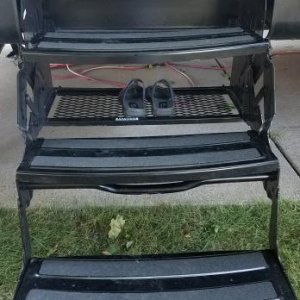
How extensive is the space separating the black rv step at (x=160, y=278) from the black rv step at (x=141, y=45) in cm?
59

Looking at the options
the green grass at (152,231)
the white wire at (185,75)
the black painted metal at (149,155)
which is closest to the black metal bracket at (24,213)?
the black painted metal at (149,155)

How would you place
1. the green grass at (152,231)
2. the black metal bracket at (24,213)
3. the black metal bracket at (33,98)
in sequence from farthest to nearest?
the green grass at (152,231), the black metal bracket at (33,98), the black metal bracket at (24,213)

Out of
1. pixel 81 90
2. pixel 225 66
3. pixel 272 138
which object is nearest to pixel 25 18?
pixel 81 90

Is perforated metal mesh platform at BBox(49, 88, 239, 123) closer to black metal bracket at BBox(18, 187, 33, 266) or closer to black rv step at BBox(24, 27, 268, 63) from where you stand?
black rv step at BBox(24, 27, 268, 63)

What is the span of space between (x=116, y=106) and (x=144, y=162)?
0.75 meters

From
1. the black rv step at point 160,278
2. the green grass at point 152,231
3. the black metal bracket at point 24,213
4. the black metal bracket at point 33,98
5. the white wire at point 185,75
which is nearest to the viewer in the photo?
the black rv step at point 160,278

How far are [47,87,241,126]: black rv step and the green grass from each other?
35 centimetres

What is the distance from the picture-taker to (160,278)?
1319 millimetres

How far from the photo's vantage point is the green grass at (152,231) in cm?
168

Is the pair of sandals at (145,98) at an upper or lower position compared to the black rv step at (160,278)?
upper

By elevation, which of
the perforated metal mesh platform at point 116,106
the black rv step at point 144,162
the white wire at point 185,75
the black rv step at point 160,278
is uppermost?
the black rv step at point 144,162

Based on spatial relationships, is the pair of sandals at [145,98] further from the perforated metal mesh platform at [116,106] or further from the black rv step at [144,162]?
the black rv step at [144,162]

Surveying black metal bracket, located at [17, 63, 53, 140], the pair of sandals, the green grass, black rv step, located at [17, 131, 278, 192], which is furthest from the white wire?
black rv step, located at [17, 131, 278, 192]

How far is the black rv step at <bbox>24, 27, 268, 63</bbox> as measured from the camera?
4.58 feet
